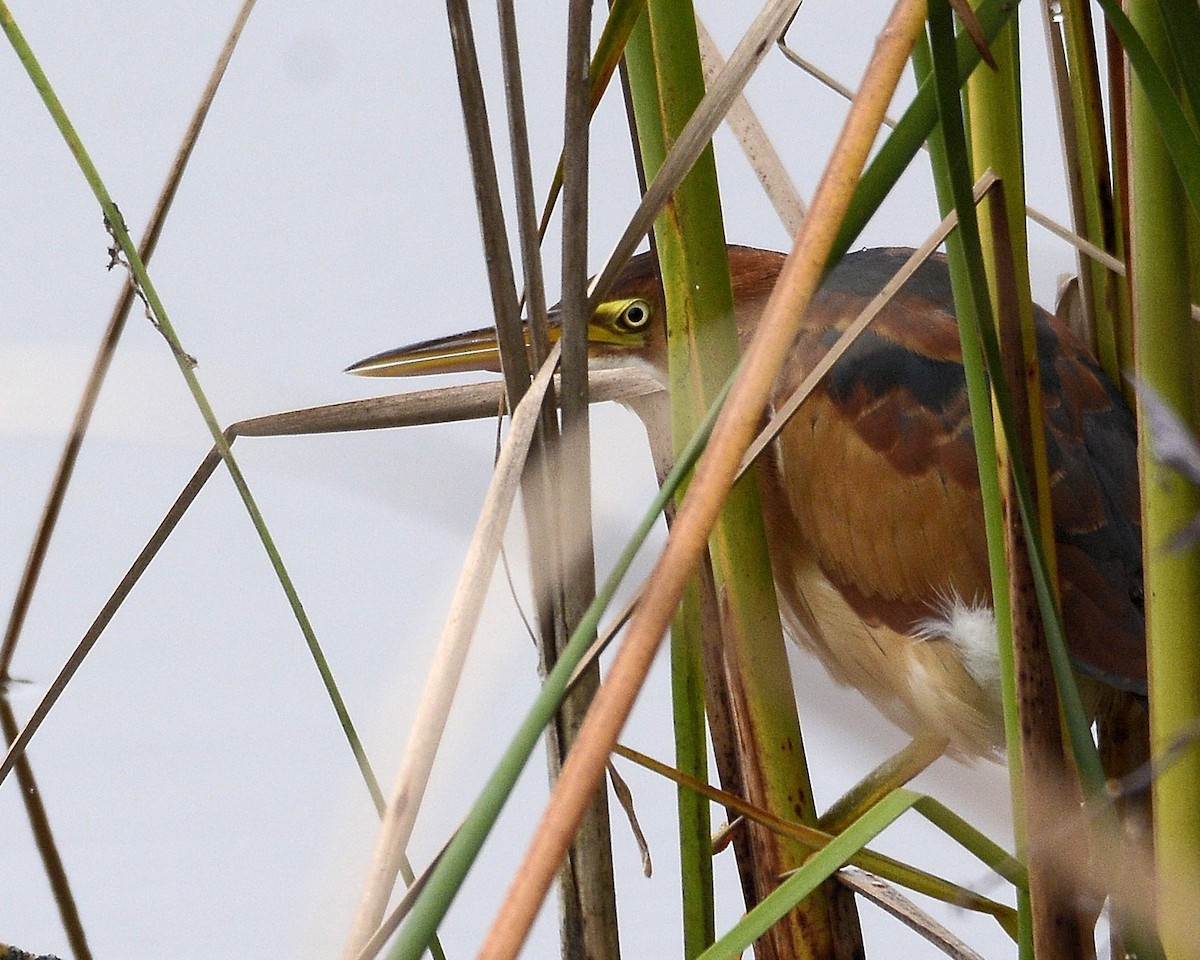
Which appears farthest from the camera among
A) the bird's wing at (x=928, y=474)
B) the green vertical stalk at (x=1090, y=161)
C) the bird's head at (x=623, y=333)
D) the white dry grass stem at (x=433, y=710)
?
the bird's head at (x=623, y=333)

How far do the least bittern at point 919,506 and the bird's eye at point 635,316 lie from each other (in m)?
0.18

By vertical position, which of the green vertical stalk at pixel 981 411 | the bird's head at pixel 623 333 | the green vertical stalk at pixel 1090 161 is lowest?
the green vertical stalk at pixel 981 411

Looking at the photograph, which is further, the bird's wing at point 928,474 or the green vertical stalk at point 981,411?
the bird's wing at point 928,474

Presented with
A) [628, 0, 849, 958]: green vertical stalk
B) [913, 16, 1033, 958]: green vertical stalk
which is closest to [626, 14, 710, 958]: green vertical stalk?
[628, 0, 849, 958]: green vertical stalk

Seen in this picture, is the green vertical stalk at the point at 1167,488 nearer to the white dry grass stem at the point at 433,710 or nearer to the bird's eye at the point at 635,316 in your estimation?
the white dry grass stem at the point at 433,710

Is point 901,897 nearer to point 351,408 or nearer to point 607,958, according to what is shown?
point 607,958

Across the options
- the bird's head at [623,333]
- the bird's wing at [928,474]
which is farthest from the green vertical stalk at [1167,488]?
the bird's head at [623,333]

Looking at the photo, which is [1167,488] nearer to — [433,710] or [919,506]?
[433,710]

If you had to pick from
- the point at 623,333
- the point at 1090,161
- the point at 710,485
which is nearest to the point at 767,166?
the point at 1090,161

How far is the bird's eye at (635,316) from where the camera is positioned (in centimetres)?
117

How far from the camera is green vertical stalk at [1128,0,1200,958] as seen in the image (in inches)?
15.3

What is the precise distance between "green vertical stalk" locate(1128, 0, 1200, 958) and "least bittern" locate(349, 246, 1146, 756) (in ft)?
1.54

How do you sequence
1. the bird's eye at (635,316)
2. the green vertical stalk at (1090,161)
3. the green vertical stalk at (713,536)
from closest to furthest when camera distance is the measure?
the green vertical stalk at (713,536) < the green vertical stalk at (1090,161) < the bird's eye at (635,316)

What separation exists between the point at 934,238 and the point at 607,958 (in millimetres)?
334
